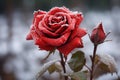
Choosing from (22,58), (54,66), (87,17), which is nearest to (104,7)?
(87,17)

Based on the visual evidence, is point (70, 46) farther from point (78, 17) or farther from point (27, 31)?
point (27, 31)

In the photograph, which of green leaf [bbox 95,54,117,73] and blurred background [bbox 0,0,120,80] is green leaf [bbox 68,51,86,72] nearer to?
green leaf [bbox 95,54,117,73]

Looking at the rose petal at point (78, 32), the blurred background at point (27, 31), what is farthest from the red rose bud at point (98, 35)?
the blurred background at point (27, 31)

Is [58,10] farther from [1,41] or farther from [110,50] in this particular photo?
[1,41]

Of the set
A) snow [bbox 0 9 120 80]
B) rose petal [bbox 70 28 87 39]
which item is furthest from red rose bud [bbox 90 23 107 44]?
snow [bbox 0 9 120 80]

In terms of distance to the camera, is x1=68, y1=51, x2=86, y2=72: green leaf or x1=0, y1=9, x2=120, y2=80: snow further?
x1=0, y1=9, x2=120, y2=80: snow

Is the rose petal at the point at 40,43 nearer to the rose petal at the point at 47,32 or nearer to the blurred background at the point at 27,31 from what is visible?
the rose petal at the point at 47,32
